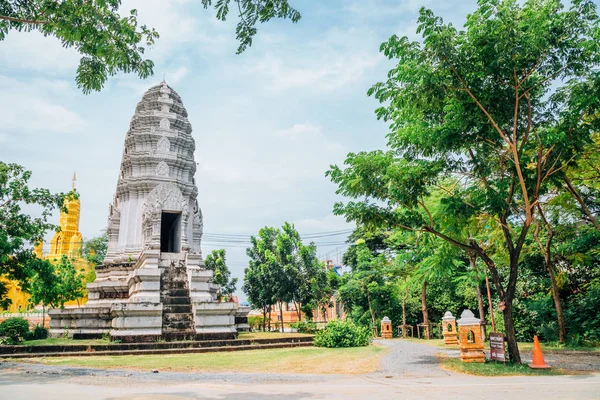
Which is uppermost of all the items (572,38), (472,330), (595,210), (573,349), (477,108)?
(572,38)

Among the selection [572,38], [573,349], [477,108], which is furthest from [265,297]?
[572,38]

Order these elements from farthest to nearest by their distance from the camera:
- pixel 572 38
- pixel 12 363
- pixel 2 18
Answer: pixel 12 363
pixel 572 38
pixel 2 18

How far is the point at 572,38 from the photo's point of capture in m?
9.87

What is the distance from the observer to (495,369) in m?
9.67

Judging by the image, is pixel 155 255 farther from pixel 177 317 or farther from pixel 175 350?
pixel 175 350

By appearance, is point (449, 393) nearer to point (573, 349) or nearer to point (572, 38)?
point (572, 38)

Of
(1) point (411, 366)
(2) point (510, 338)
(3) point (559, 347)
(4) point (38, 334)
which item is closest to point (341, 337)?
(1) point (411, 366)

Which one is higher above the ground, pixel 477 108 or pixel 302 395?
pixel 477 108

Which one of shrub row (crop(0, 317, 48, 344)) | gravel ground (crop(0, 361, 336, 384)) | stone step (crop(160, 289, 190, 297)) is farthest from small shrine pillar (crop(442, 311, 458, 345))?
shrub row (crop(0, 317, 48, 344))

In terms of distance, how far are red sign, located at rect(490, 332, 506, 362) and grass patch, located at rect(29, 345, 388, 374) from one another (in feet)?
9.43

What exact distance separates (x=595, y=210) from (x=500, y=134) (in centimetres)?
931

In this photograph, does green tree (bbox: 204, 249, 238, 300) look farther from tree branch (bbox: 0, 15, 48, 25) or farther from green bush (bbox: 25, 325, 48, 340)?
tree branch (bbox: 0, 15, 48, 25)

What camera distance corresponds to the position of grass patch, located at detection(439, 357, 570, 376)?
9.35 m

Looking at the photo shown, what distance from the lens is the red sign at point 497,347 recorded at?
1044 centimetres
